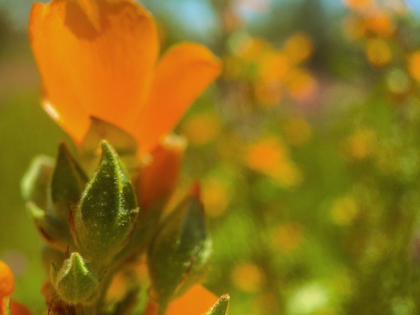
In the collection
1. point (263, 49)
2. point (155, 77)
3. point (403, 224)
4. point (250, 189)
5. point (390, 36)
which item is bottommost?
point (250, 189)

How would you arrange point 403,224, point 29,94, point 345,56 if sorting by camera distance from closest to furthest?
point 403,224 → point 345,56 → point 29,94

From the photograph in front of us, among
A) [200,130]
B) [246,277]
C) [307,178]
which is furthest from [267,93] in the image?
[307,178]

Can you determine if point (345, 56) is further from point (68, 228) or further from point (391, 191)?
point (68, 228)

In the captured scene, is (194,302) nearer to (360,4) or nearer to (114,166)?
(114,166)

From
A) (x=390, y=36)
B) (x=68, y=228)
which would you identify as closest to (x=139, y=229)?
(x=68, y=228)

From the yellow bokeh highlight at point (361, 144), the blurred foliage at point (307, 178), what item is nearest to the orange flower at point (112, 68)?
the blurred foliage at point (307, 178)

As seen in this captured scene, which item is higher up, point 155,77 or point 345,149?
point 155,77
